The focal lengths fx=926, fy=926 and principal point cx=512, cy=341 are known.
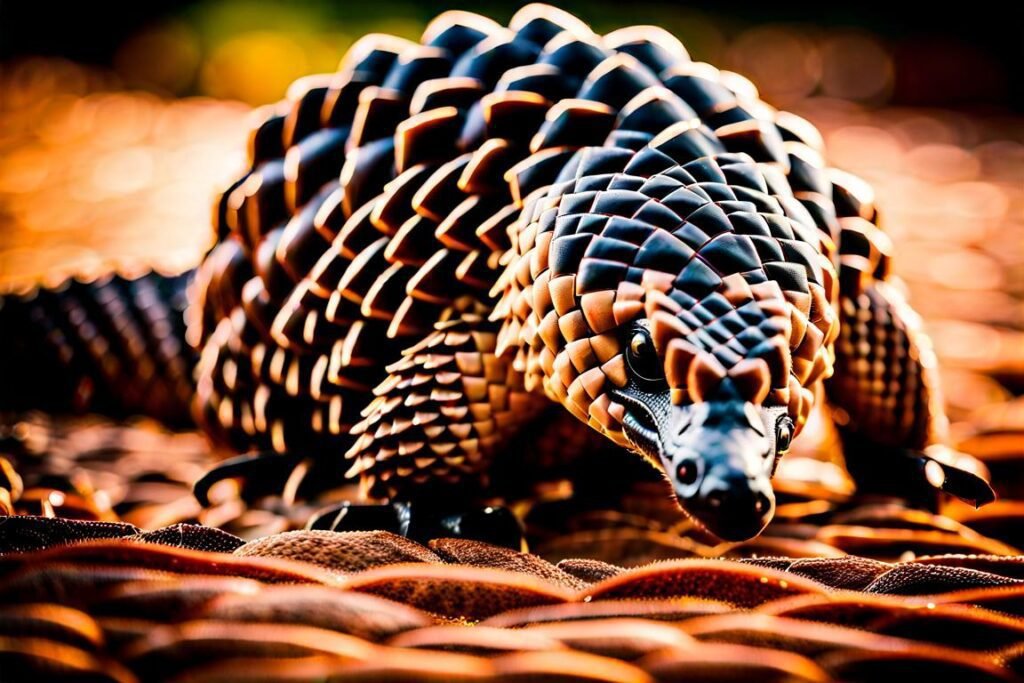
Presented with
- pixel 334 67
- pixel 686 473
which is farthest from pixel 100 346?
pixel 334 67

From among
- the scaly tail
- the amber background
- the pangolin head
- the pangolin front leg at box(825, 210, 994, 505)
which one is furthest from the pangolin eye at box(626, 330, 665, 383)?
the amber background

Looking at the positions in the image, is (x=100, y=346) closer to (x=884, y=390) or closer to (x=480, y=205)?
(x=480, y=205)

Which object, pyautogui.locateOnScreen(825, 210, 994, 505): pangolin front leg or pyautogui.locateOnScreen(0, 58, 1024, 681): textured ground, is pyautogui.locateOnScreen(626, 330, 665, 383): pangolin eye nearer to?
pyautogui.locateOnScreen(0, 58, 1024, 681): textured ground

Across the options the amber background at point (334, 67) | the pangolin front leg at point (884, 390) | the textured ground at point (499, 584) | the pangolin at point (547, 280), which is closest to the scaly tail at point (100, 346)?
the textured ground at point (499, 584)

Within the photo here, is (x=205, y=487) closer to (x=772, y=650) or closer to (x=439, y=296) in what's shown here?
(x=439, y=296)

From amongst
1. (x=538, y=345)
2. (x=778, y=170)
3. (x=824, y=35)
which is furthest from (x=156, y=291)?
(x=824, y=35)

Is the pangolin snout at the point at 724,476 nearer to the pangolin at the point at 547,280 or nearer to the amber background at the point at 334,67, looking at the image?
the pangolin at the point at 547,280
